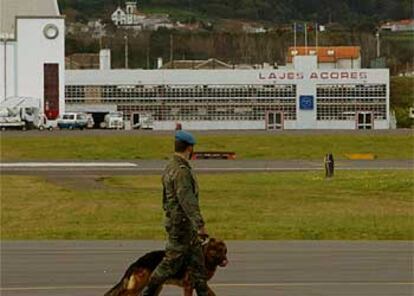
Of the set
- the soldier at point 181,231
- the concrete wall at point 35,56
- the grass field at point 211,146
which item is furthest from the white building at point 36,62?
the soldier at point 181,231

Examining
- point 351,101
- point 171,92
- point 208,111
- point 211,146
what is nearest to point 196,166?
point 211,146

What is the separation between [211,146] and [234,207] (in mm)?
34690

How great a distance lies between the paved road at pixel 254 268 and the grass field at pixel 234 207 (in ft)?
6.75

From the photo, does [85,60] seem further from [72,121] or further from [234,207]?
[234,207]

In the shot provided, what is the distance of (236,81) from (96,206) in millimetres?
86682

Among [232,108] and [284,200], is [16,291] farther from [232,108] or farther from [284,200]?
[232,108]

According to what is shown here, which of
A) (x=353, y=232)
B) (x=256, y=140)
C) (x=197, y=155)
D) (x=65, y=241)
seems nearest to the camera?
(x=65, y=241)

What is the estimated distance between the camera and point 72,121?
9662cm

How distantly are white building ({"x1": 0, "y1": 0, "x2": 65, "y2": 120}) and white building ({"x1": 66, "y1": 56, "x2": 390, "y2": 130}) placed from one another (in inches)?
297

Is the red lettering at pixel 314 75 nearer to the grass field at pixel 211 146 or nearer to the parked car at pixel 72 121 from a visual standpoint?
the parked car at pixel 72 121

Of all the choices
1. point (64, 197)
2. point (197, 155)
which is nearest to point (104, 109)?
point (197, 155)

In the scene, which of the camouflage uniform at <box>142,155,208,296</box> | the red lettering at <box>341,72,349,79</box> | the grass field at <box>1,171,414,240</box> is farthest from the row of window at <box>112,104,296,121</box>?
the camouflage uniform at <box>142,155,208,296</box>

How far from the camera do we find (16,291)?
14.4 metres

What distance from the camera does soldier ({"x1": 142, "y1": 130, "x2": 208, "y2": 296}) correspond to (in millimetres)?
11945
